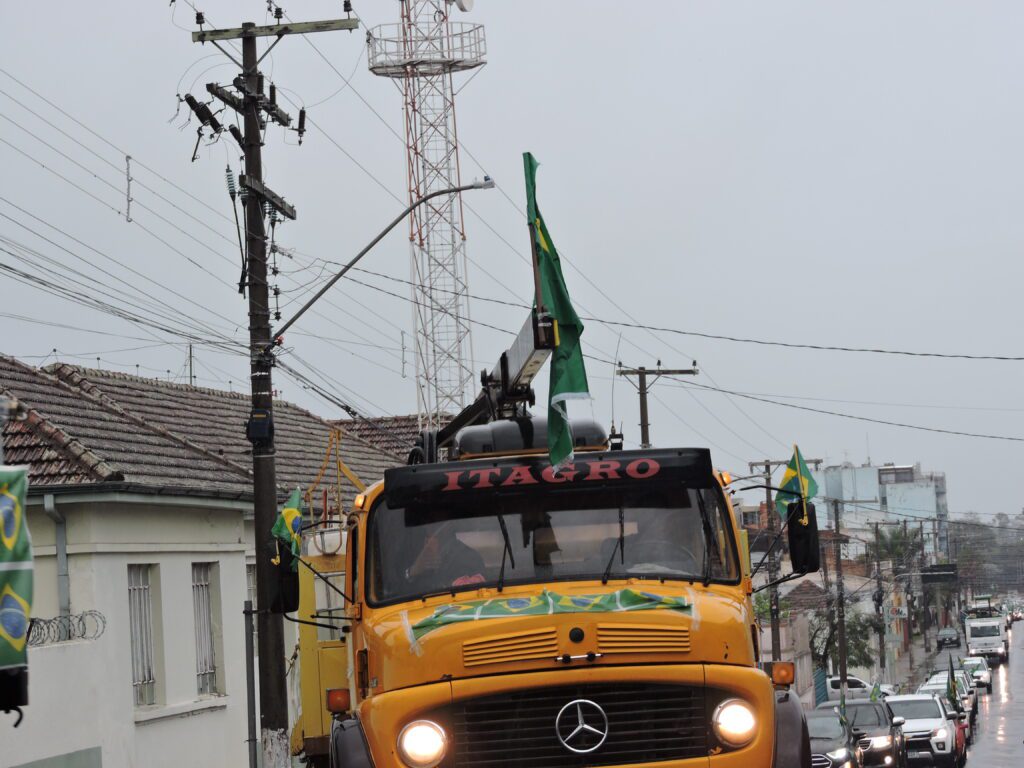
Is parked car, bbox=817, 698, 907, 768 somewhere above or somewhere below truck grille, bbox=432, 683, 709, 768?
below

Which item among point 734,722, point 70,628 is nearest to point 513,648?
point 734,722

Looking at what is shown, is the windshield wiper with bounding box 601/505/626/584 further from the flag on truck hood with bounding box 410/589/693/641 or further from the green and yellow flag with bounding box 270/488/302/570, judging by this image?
the green and yellow flag with bounding box 270/488/302/570

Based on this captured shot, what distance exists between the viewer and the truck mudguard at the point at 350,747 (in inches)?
316

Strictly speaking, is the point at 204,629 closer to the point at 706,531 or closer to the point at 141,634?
the point at 141,634

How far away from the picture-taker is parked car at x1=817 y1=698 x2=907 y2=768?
2325cm

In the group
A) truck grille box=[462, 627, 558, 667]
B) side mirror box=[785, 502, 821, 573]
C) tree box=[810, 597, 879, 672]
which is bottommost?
tree box=[810, 597, 879, 672]

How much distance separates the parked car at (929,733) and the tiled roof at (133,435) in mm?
12893

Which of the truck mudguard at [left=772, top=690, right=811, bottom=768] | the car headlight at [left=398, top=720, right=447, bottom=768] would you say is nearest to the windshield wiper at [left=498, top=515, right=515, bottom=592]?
the car headlight at [left=398, top=720, right=447, bottom=768]

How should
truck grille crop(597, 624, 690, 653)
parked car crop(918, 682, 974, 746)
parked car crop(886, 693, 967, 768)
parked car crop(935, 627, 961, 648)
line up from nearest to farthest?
truck grille crop(597, 624, 690, 653), parked car crop(886, 693, 967, 768), parked car crop(918, 682, 974, 746), parked car crop(935, 627, 961, 648)

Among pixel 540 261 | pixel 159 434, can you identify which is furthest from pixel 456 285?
pixel 540 261

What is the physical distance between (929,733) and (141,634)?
56.1ft

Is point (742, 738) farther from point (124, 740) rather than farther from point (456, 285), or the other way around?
point (456, 285)

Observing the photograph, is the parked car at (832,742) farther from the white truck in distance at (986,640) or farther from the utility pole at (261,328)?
the white truck in distance at (986,640)

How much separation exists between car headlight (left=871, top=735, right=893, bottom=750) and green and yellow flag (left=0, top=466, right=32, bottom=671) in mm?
17063
